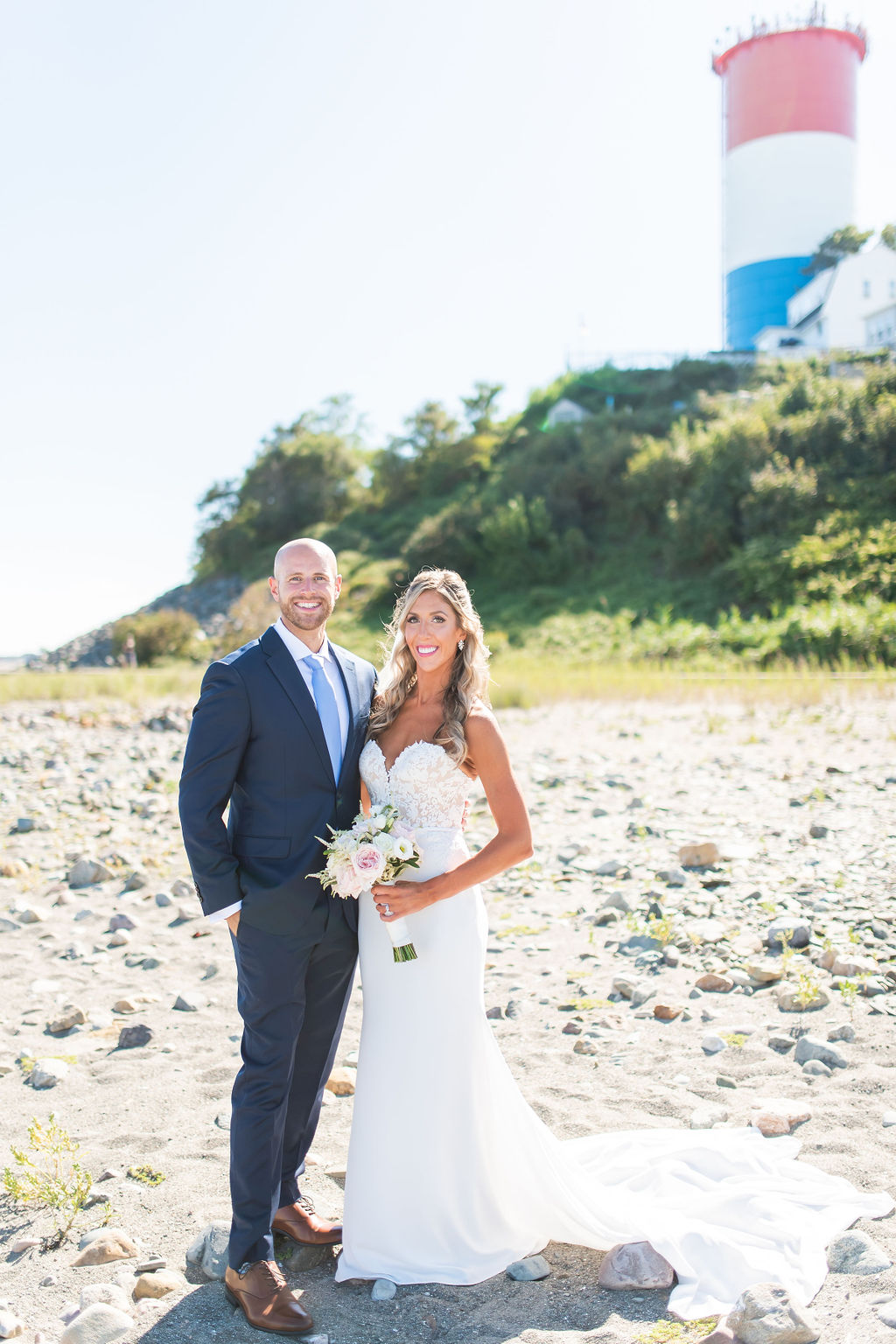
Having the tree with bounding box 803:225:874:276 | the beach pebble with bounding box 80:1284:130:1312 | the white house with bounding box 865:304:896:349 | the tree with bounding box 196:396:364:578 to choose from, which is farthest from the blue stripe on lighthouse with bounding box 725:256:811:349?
the beach pebble with bounding box 80:1284:130:1312

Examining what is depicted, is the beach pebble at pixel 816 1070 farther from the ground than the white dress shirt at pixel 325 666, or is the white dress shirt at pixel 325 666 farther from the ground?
the white dress shirt at pixel 325 666

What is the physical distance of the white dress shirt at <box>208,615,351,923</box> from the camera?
357cm

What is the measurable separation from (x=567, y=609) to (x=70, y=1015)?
33.0 meters

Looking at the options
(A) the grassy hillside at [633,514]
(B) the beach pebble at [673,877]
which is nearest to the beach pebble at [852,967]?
(B) the beach pebble at [673,877]

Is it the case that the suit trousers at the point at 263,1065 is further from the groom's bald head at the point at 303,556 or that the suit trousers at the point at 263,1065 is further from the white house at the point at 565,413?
the white house at the point at 565,413

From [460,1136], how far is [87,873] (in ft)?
20.4

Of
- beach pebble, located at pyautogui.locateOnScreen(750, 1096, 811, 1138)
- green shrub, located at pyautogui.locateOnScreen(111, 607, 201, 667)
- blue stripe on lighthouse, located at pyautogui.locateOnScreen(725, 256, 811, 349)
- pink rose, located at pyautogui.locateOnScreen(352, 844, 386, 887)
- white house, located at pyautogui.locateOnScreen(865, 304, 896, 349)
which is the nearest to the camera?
pink rose, located at pyautogui.locateOnScreen(352, 844, 386, 887)

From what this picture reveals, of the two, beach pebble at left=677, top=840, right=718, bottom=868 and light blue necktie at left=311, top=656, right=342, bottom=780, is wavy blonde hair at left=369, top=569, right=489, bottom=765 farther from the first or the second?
beach pebble at left=677, top=840, right=718, bottom=868

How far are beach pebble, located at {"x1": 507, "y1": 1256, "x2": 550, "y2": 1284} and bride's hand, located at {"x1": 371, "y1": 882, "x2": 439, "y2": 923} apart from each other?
4.24 feet

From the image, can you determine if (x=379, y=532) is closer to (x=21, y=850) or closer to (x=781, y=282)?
(x=781, y=282)

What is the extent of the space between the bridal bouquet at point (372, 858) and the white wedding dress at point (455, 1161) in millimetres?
155

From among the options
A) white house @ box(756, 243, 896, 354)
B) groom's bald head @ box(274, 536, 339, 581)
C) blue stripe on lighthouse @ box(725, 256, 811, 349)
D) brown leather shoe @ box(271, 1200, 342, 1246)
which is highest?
blue stripe on lighthouse @ box(725, 256, 811, 349)

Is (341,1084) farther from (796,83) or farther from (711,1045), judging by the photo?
(796,83)

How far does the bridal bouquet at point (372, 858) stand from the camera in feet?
10.4
